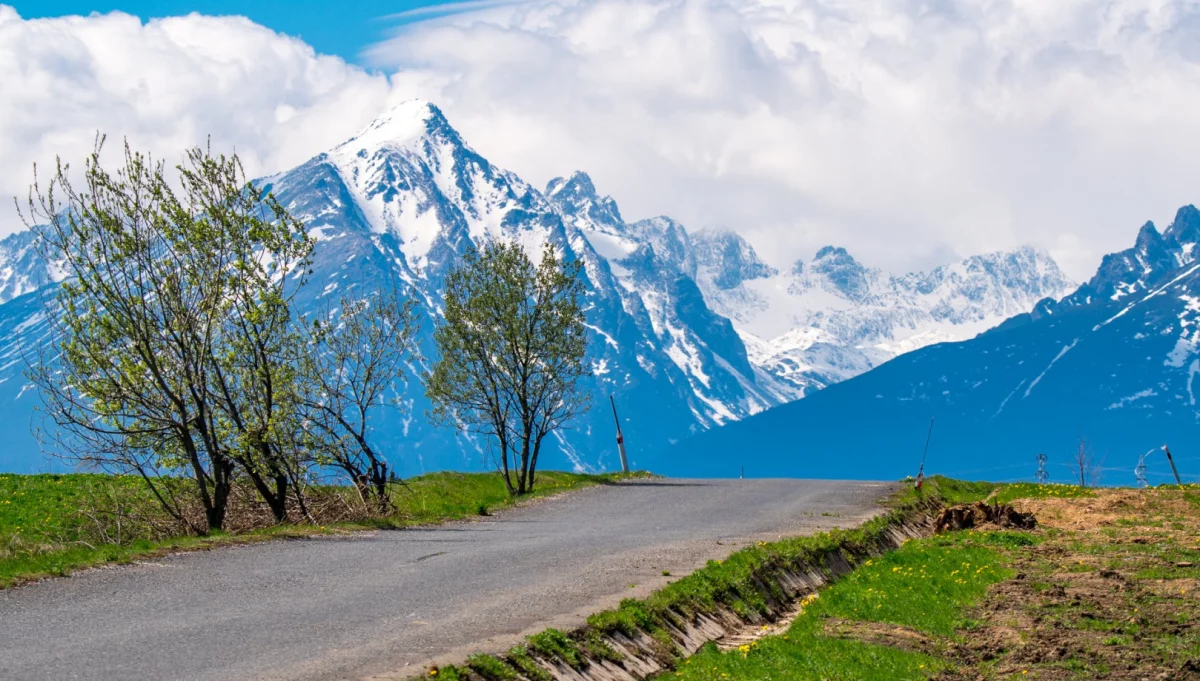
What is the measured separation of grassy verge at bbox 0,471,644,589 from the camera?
73.9 feet

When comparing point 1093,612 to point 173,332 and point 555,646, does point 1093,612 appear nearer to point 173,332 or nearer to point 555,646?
point 555,646

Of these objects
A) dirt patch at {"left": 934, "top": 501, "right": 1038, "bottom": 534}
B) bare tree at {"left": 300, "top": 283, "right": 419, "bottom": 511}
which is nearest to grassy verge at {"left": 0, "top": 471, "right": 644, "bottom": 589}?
bare tree at {"left": 300, "top": 283, "right": 419, "bottom": 511}

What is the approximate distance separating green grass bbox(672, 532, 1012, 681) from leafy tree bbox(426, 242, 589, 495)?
958 inches

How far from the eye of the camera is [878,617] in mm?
22141

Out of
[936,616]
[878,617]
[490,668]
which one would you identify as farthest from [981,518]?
[490,668]

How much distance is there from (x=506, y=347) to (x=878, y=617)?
3323 cm

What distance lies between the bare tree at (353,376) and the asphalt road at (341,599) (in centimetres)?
575

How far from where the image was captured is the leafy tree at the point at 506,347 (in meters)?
53.1

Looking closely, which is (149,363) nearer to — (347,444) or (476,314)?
(347,444)

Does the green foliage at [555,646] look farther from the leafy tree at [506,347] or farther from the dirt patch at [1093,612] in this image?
the leafy tree at [506,347]

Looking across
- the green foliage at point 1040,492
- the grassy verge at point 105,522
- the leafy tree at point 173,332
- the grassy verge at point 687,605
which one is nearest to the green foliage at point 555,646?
the grassy verge at point 687,605

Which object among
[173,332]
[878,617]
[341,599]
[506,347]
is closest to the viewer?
Result: [341,599]

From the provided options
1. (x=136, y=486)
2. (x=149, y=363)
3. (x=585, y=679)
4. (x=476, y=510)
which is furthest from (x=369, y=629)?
(x=136, y=486)

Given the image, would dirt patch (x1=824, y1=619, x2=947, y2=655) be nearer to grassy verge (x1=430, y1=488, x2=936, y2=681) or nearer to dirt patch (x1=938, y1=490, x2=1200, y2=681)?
dirt patch (x1=938, y1=490, x2=1200, y2=681)
